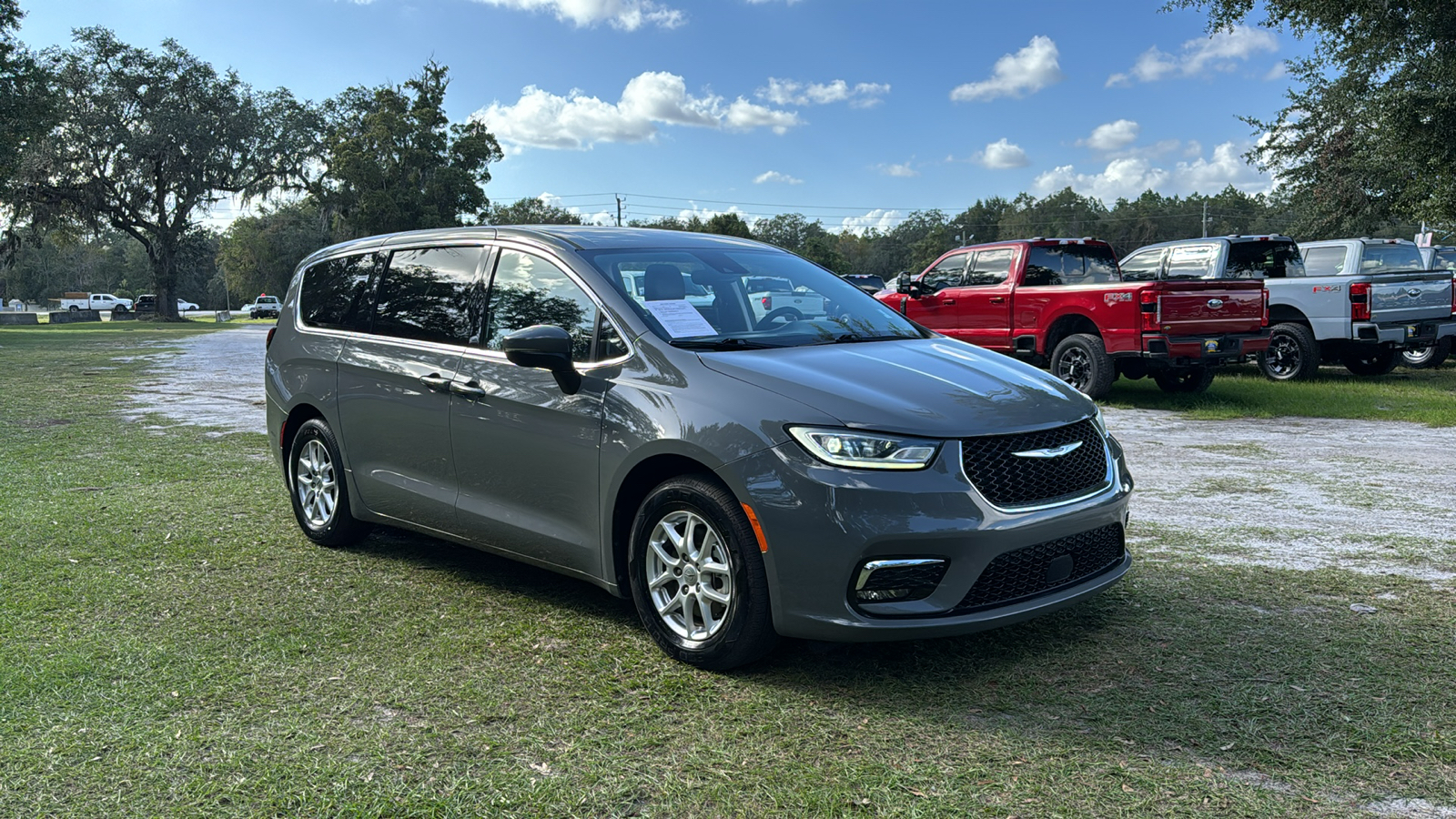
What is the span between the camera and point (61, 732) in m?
3.54

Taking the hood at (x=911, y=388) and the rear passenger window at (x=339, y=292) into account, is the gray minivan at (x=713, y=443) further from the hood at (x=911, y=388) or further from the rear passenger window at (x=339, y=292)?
the rear passenger window at (x=339, y=292)

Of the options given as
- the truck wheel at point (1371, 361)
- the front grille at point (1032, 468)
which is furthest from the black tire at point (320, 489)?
the truck wheel at point (1371, 361)

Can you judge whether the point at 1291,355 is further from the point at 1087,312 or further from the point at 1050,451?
the point at 1050,451

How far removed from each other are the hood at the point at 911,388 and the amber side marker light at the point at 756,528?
16.9 inches

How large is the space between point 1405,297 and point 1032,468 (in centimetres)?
1358

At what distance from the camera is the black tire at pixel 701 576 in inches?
154

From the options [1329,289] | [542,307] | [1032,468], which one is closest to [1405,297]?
[1329,289]

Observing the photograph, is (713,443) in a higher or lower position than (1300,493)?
higher

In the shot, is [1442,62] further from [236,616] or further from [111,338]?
[111,338]

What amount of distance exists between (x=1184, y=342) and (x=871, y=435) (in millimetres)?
9778

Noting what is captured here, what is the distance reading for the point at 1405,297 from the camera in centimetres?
1486

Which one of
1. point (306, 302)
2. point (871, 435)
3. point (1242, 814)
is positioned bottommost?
point (1242, 814)

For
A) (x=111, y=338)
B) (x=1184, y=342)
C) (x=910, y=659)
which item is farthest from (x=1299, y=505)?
(x=111, y=338)

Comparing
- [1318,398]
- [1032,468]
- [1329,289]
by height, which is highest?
[1329,289]
